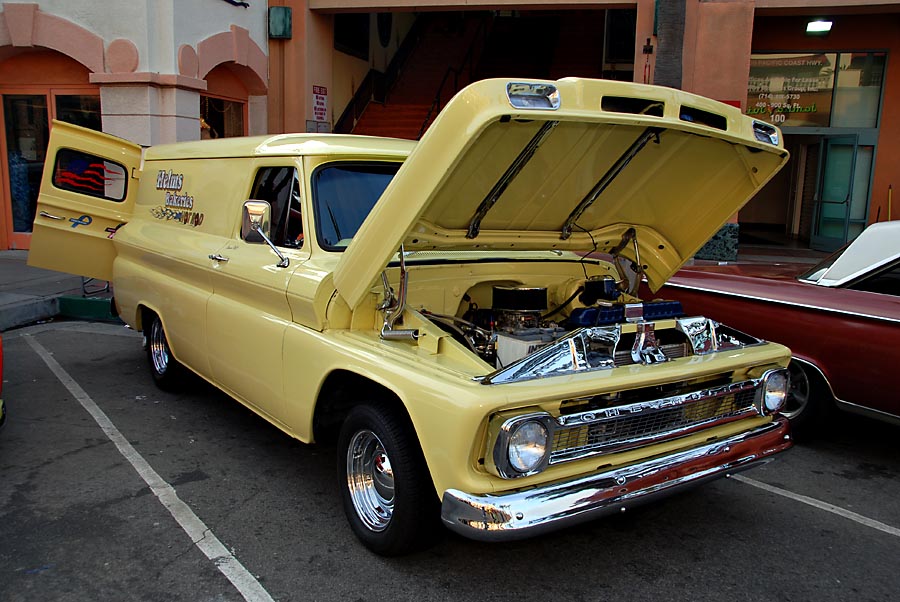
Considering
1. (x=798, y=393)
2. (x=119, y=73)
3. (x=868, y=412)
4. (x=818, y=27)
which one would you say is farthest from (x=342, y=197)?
(x=818, y=27)

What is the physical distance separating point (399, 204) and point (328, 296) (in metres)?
0.79

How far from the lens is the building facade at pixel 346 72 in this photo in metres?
10.8

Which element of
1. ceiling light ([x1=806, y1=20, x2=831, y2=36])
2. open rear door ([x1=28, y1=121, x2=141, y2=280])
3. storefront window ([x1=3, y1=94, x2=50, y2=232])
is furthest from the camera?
ceiling light ([x1=806, y1=20, x2=831, y2=36])

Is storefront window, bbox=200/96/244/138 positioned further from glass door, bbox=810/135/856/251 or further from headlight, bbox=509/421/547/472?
glass door, bbox=810/135/856/251

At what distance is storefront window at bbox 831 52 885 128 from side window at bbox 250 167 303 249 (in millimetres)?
13009

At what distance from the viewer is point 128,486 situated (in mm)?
4266

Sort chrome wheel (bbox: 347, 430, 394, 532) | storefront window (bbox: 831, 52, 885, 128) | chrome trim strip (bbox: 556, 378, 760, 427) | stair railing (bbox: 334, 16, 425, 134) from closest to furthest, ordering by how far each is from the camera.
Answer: chrome trim strip (bbox: 556, 378, 760, 427) < chrome wheel (bbox: 347, 430, 394, 532) < storefront window (bbox: 831, 52, 885, 128) < stair railing (bbox: 334, 16, 425, 134)

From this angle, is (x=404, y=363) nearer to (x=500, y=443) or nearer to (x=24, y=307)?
(x=500, y=443)

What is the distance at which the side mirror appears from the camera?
154 inches

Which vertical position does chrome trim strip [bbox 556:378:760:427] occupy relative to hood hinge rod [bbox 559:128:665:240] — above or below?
below

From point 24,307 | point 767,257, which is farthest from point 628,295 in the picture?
point 767,257

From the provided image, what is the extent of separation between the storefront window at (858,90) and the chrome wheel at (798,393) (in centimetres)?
1101

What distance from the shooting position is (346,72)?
1527 centimetres

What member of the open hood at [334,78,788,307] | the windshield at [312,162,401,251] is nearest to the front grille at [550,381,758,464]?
the open hood at [334,78,788,307]
